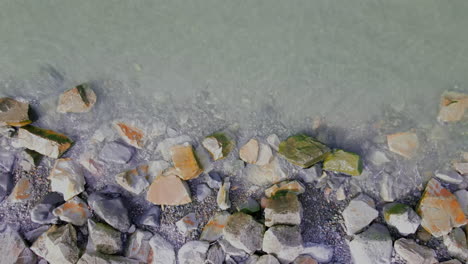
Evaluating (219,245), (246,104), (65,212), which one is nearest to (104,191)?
(65,212)

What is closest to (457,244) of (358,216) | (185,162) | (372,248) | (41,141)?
(372,248)

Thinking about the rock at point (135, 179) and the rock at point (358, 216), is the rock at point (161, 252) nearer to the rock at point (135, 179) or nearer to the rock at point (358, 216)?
the rock at point (135, 179)

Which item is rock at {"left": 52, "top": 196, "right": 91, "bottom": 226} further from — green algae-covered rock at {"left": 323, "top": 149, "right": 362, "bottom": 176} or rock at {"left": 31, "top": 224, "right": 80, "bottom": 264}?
green algae-covered rock at {"left": 323, "top": 149, "right": 362, "bottom": 176}

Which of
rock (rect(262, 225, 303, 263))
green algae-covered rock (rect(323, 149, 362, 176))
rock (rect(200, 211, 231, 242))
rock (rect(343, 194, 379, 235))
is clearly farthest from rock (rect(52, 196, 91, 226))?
rock (rect(343, 194, 379, 235))

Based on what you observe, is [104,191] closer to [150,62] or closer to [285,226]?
[150,62]

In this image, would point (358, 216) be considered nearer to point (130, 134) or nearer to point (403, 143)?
point (403, 143)

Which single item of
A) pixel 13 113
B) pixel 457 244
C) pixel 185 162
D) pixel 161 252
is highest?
pixel 13 113

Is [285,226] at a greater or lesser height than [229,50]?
lesser
